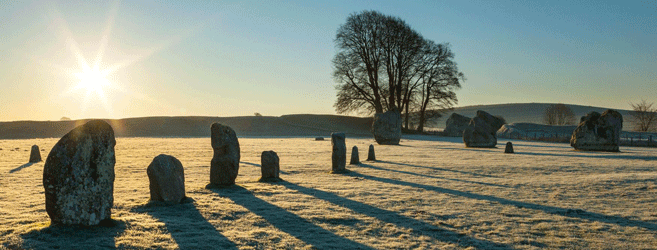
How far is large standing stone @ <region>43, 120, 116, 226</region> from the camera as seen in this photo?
6086 millimetres

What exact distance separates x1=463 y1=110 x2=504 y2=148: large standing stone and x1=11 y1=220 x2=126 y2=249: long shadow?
22.2 metres

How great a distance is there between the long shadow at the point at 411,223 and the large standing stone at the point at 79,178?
3.95 m

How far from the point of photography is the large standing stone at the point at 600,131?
2180 cm

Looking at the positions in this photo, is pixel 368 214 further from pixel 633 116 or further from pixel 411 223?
pixel 633 116

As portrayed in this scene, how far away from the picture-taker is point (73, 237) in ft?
19.3

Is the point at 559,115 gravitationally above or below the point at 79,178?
above

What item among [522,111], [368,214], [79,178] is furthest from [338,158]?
[522,111]

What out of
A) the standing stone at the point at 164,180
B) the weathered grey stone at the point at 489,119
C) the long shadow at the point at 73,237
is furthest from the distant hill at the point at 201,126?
the long shadow at the point at 73,237

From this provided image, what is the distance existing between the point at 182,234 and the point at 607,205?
7308 millimetres

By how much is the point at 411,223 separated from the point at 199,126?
156 feet

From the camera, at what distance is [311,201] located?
8.73 meters

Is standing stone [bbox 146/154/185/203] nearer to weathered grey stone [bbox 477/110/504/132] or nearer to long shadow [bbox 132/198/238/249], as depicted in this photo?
long shadow [bbox 132/198/238/249]

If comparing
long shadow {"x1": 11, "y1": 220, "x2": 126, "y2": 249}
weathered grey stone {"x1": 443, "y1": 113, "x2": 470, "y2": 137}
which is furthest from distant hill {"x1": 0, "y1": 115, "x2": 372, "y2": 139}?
long shadow {"x1": 11, "y1": 220, "x2": 126, "y2": 249}

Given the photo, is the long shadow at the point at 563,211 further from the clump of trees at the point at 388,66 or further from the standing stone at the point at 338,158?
the clump of trees at the point at 388,66
